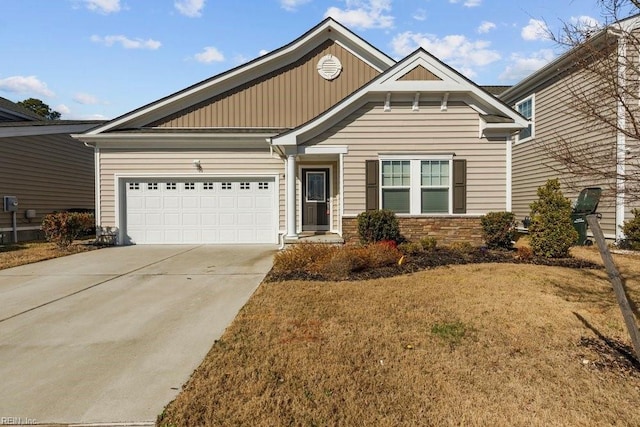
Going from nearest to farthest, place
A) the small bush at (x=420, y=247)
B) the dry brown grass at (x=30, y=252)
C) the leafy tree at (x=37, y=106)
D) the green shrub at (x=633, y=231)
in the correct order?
1. the small bush at (x=420, y=247)
2. the dry brown grass at (x=30, y=252)
3. the green shrub at (x=633, y=231)
4. the leafy tree at (x=37, y=106)

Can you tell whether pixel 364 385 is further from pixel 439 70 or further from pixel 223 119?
pixel 223 119

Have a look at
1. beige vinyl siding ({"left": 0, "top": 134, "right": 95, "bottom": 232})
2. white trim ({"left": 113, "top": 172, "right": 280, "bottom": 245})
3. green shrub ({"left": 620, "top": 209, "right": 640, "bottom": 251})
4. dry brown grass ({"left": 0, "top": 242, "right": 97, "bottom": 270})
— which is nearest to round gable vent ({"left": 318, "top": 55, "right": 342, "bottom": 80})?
white trim ({"left": 113, "top": 172, "right": 280, "bottom": 245})

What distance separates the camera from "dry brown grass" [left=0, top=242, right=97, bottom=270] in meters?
9.28

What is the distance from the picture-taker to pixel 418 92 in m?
10.1

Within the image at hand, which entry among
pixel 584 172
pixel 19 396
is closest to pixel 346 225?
pixel 584 172

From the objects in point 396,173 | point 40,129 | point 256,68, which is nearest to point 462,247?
point 396,173

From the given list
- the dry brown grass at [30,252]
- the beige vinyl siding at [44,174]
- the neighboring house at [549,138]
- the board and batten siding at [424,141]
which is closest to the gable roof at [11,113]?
the beige vinyl siding at [44,174]

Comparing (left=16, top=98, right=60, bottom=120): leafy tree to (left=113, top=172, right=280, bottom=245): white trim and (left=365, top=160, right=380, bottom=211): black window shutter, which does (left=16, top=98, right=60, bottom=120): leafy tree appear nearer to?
(left=113, top=172, right=280, bottom=245): white trim

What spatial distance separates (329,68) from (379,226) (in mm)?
6793

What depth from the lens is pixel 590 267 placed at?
7.63 m

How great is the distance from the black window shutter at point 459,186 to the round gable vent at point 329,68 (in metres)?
5.66

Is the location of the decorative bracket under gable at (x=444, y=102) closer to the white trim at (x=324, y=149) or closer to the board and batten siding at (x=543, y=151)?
the white trim at (x=324, y=149)

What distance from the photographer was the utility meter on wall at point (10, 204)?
1324 cm

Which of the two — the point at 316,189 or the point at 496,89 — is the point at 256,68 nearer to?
the point at 316,189
